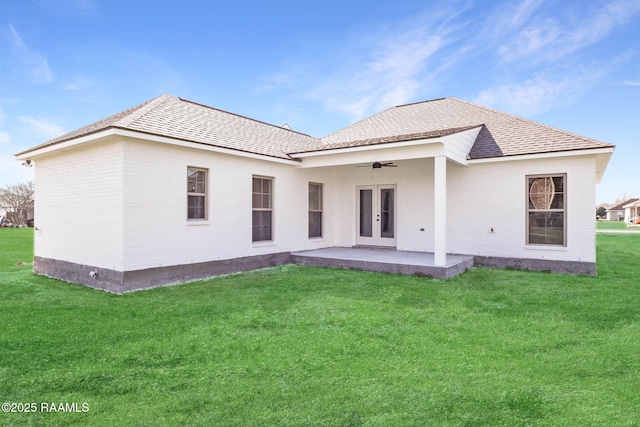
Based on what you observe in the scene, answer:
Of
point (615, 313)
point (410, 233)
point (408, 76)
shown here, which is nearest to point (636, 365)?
point (615, 313)

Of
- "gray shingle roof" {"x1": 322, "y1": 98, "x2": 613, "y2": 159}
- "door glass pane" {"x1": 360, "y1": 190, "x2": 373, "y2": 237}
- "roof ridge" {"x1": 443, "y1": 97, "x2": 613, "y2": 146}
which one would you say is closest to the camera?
"roof ridge" {"x1": 443, "y1": 97, "x2": 613, "y2": 146}

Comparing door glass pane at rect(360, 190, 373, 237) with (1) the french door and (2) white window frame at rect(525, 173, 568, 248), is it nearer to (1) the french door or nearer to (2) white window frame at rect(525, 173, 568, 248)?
(1) the french door

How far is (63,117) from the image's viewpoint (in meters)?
16.0

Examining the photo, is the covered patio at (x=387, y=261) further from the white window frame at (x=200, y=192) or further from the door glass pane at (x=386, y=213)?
the white window frame at (x=200, y=192)

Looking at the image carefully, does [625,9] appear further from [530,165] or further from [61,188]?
[61,188]

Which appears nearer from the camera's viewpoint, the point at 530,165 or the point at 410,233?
the point at 530,165

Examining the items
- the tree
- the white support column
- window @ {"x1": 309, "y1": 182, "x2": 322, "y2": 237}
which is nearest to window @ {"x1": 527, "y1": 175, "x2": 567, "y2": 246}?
the white support column

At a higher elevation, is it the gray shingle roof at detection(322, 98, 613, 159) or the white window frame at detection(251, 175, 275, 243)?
the gray shingle roof at detection(322, 98, 613, 159)

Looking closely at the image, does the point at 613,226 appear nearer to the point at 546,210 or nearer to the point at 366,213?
the point at 546,210

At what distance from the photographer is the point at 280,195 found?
10.6 meters

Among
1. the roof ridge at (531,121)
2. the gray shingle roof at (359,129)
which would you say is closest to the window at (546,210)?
the gray shingle roof at (359,129)

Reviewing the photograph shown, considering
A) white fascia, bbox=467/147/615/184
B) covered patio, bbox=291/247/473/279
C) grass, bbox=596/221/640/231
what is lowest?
covered patio, bbox=291/247/473/279

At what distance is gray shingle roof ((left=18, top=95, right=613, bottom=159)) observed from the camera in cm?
846

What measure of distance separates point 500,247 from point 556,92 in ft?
30.2
